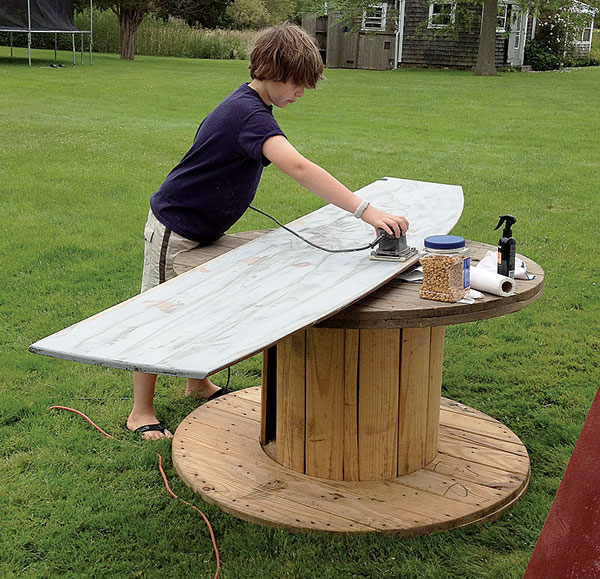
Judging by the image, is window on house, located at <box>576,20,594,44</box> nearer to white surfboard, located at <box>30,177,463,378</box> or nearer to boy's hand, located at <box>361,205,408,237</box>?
white surfboard, located at <box>30,177,463,378</box>

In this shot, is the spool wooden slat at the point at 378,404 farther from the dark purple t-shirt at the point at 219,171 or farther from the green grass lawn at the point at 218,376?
the dark purple t-shirt at the point at 219,171

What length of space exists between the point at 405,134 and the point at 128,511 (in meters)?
10.2

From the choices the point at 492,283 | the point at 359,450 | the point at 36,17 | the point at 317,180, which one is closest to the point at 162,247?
the point at 317,180

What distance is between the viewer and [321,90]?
61.9 ft

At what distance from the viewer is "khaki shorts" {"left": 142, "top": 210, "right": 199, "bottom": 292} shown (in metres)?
3.50

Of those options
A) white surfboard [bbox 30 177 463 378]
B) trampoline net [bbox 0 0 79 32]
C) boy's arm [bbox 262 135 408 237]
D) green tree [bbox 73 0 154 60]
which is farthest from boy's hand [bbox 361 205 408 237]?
green tree [bbox 73 0 154 60]

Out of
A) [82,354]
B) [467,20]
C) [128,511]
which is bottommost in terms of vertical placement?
[128,511]

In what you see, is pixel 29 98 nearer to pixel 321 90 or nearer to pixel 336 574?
pixel 321 90

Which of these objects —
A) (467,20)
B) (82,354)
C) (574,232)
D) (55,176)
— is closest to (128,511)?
(82,354)

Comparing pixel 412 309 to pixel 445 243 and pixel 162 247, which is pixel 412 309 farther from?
pixel 162 247

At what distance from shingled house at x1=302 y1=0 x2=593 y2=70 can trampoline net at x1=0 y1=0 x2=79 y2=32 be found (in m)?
8.86

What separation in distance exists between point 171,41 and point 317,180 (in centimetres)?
3232

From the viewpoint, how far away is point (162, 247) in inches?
138

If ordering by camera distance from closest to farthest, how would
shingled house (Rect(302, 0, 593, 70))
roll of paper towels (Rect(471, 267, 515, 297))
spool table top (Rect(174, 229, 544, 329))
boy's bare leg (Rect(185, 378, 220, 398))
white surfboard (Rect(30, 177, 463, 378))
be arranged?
white surfboard (Rect(30, 177, 463, 378)) < spool table top (Rect(174, 229, 544, 329)) < roll of paper towels (Rect(471, 267, 515, 297)) < boy's bare leg (Rect(185, 378, 220, 398)) < shingled house (Rect(302, 0, 593, 70))
